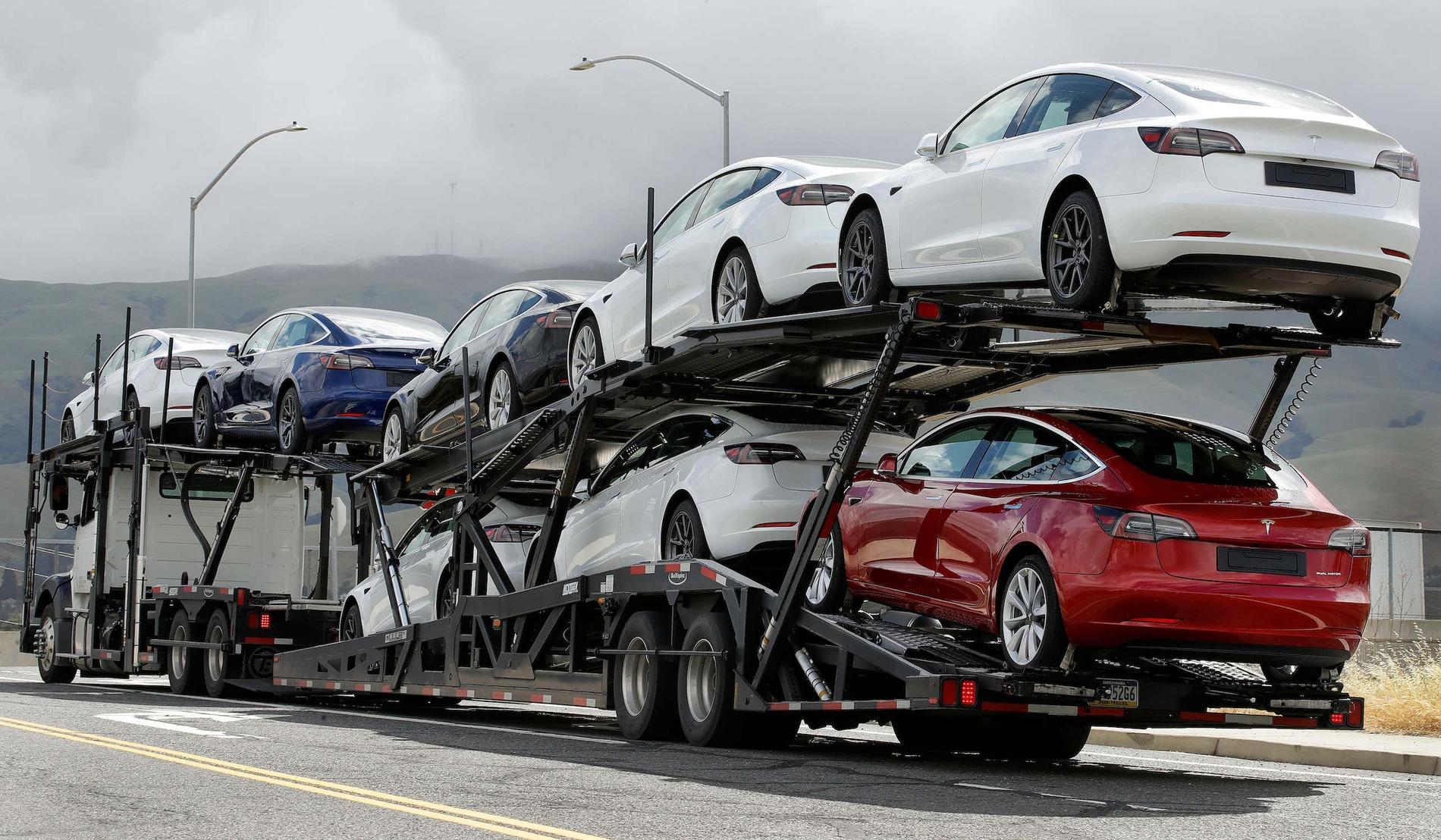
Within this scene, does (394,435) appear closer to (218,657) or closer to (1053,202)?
(218,657)

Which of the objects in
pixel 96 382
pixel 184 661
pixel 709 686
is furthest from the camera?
pixel 96 382

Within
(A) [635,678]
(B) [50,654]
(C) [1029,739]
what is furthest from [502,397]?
(B) [50,654]

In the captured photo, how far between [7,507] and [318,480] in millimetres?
145131

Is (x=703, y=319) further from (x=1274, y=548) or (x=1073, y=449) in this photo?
(x=1274, y=548)

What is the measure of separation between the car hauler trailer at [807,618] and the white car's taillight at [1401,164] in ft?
3.88

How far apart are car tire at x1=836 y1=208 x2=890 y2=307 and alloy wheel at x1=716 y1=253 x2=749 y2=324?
37.4 inches

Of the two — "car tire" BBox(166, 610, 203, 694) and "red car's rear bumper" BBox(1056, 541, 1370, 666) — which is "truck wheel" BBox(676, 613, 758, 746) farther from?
"car tire" BBox(166, 610, 203, 694)

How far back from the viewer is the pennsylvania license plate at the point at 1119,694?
885 centimetres

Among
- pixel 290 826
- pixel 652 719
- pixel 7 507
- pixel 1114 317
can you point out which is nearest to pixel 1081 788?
pixel 1114 317

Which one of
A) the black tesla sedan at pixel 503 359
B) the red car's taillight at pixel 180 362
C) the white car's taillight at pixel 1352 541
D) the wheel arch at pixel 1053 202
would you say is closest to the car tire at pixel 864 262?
the wheel arch at pixel 1053 202

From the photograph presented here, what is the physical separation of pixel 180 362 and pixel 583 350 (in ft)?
28.4

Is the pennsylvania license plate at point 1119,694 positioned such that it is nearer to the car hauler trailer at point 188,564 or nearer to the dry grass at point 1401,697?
the dry grass at point 1401,697

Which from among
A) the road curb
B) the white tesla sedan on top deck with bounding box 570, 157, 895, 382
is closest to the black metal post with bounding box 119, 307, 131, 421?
the white tesla sedan on top deck with bounding box 570, 157, 895, 382

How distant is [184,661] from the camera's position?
19.2m
